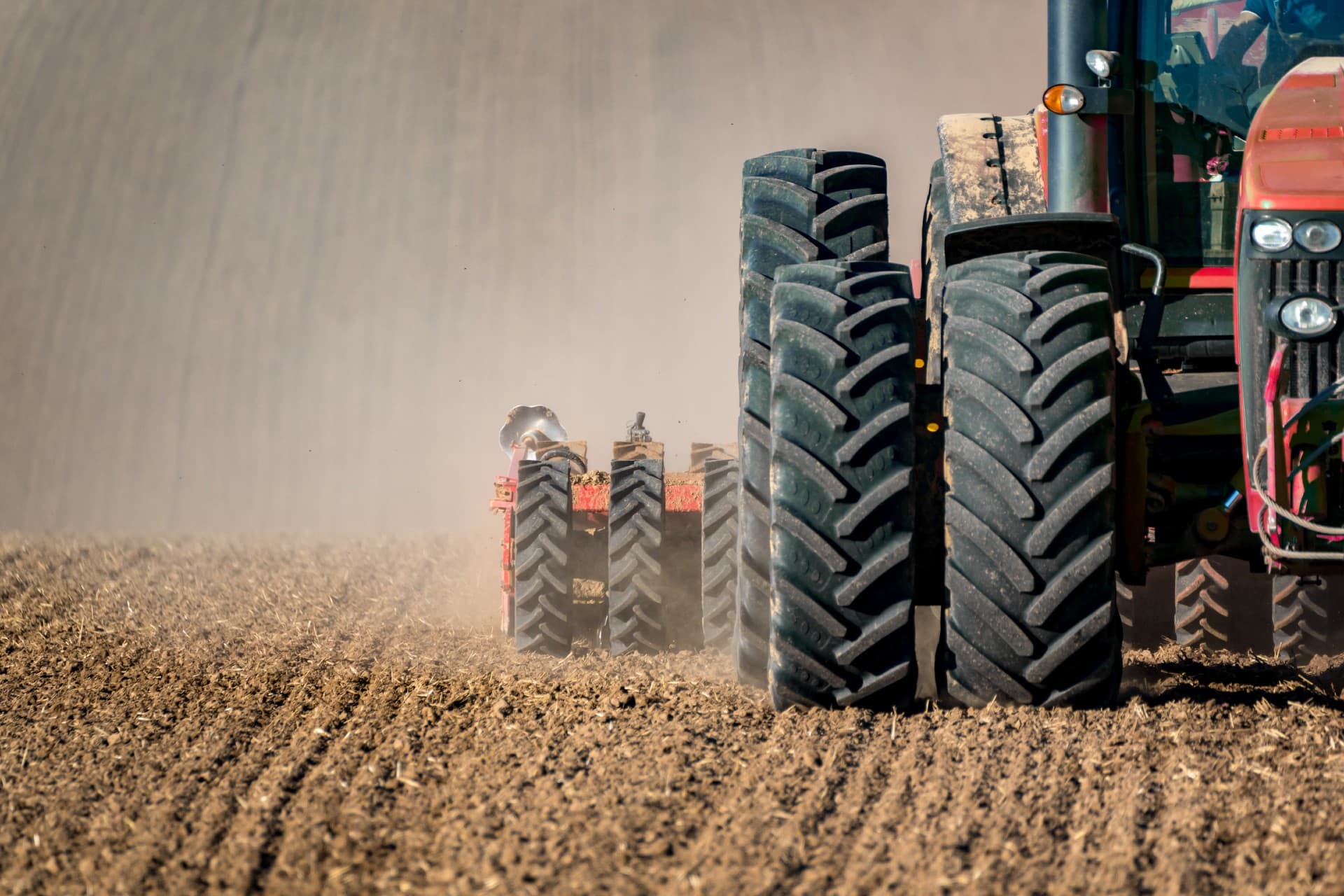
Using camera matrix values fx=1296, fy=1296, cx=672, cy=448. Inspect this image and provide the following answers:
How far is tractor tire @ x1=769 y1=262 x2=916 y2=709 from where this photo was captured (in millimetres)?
3990

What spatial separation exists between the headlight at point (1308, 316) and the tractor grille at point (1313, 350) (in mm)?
40

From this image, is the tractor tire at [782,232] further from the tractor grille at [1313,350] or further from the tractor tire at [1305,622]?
the tractor tire at [1305,622]

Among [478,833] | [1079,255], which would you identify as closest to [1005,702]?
[1079,255]

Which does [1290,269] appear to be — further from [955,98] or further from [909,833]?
[955,98]

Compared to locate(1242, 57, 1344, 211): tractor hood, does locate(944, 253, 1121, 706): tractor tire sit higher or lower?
lower

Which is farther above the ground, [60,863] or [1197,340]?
[1197,340]

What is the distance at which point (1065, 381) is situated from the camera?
394cm

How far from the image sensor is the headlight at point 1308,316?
4051mm

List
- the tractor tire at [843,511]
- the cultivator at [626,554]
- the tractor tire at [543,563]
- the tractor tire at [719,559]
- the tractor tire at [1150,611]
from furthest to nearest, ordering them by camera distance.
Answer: the tractor tire at [543,563] → the cultivator at [626,554] → the tractor tire at [719,559] → the tractor tire at [1150,611] → the tractor tire at [843,511]

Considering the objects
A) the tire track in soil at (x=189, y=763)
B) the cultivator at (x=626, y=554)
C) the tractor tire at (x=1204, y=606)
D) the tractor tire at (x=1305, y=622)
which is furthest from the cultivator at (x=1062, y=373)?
the cultivator at (x=626, y=554)

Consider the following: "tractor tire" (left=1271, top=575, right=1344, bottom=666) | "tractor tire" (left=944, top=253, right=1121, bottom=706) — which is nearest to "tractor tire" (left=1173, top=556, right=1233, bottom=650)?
"tractor tire" (left=1271, top=575, right=1344, bottom=666)

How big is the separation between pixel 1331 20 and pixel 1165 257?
114cm

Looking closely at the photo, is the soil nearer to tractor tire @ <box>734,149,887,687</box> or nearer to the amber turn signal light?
tractor tire @ <box>734,149,887,687</box>

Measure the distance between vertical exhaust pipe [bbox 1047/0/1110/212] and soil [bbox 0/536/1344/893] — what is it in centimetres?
184
